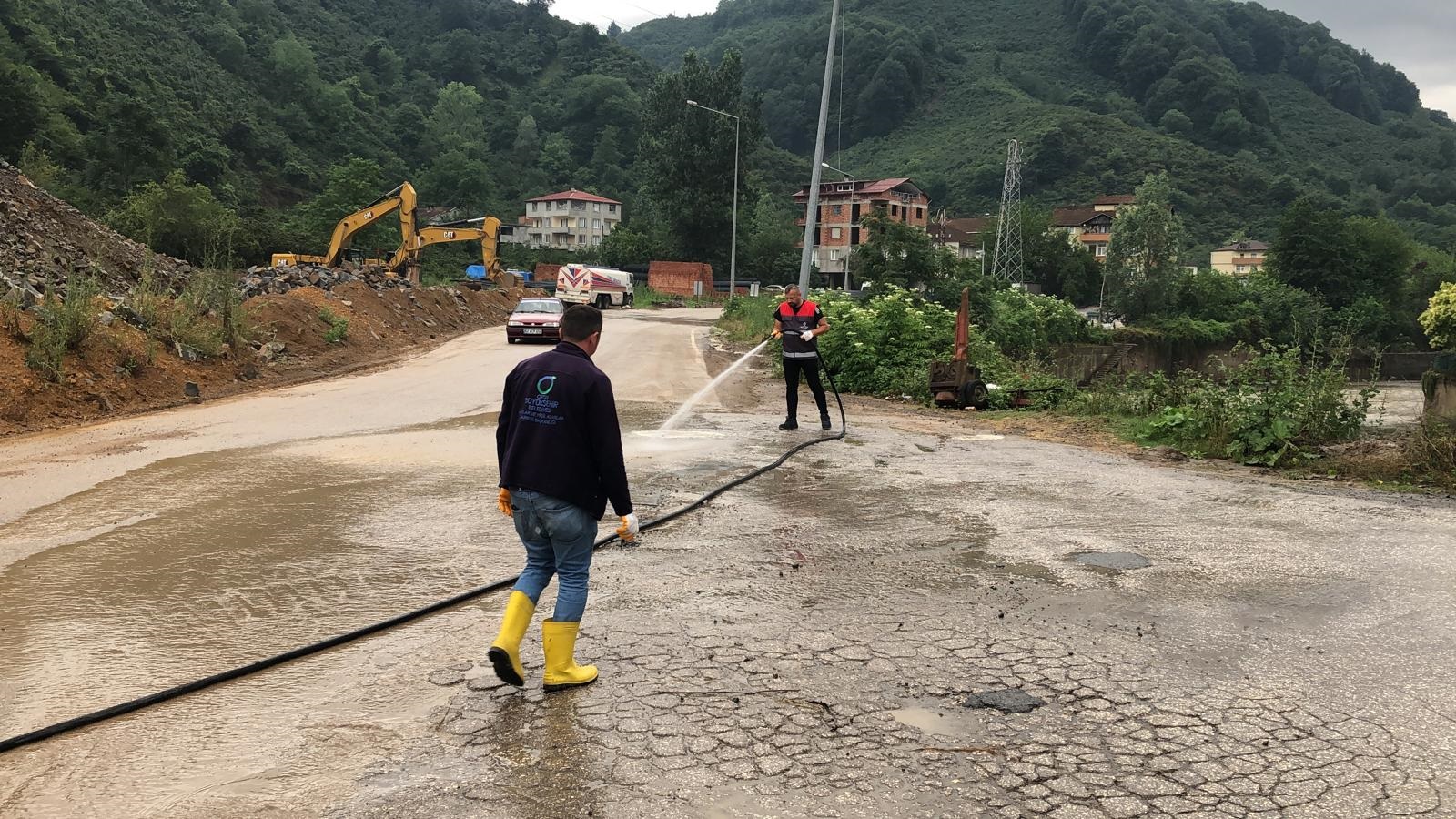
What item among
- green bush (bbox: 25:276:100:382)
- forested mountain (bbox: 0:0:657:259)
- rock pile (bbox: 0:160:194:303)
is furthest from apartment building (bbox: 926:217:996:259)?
green bush (bbox: 25:276:100:382)

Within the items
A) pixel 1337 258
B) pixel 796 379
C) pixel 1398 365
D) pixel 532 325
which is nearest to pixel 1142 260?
pixel 1337 258

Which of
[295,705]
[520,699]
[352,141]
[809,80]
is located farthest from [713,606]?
[809,80]

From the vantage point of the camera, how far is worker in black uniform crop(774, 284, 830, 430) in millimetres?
13448

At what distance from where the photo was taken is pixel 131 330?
16312 millimetres

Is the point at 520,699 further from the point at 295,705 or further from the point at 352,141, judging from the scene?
the point at 352,141

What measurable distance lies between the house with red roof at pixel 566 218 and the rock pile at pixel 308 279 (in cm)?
8267

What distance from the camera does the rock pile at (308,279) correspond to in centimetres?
2806

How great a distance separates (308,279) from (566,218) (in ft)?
294

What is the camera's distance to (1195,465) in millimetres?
11750

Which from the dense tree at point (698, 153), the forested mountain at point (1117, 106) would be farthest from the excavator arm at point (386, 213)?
the forested mountain at point (1117, 106)

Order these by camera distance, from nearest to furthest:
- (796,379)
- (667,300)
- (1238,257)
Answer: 1. (796,379)
2. (667,300)
3. (1238,257)

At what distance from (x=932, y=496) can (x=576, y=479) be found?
17.7 feet

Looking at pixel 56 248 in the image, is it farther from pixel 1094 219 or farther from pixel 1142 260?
pixel 1094 219

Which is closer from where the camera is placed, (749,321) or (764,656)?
(764,656)
